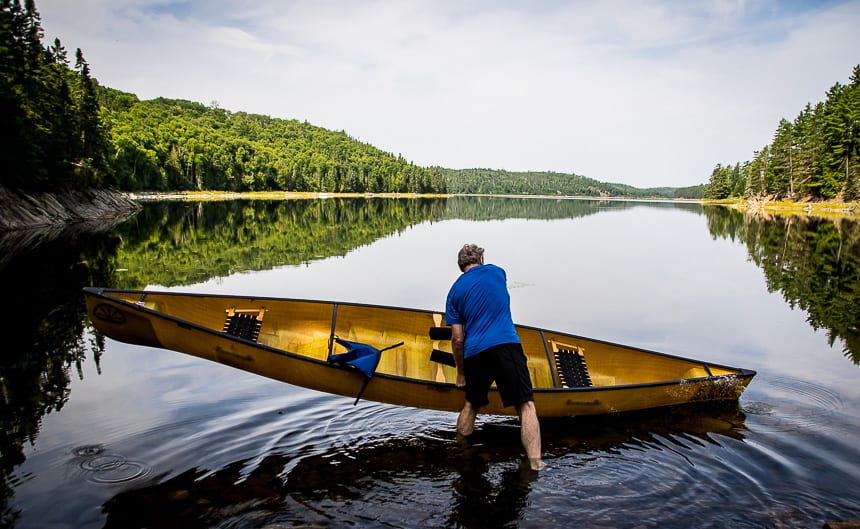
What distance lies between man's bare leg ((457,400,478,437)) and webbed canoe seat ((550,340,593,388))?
2.37m

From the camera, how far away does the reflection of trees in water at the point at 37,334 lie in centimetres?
723

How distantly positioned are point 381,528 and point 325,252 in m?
24.6

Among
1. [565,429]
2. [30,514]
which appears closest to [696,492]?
[565,429]

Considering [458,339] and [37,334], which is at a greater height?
[458,339]

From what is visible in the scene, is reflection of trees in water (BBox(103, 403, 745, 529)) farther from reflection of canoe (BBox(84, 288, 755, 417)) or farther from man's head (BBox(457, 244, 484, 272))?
man's head (BBox(457, 244, 484, 272))

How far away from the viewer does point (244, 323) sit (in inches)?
339

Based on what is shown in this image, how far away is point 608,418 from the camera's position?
8234 mm

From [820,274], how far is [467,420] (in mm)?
20432

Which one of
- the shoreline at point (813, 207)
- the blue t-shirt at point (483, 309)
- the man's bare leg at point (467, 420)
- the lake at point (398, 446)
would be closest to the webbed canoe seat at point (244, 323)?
the lake at point (398, 446)

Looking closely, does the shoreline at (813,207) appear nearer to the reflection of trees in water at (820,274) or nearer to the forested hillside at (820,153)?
the forested hillside at (820,153)

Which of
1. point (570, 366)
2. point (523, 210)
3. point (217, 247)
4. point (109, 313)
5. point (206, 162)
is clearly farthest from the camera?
point (206, 162)

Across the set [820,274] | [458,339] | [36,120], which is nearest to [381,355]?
[458,339]

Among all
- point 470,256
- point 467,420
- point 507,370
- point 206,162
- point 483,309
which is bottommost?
point 467,420

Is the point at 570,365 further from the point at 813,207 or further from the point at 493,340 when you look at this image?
the point at 813,207
